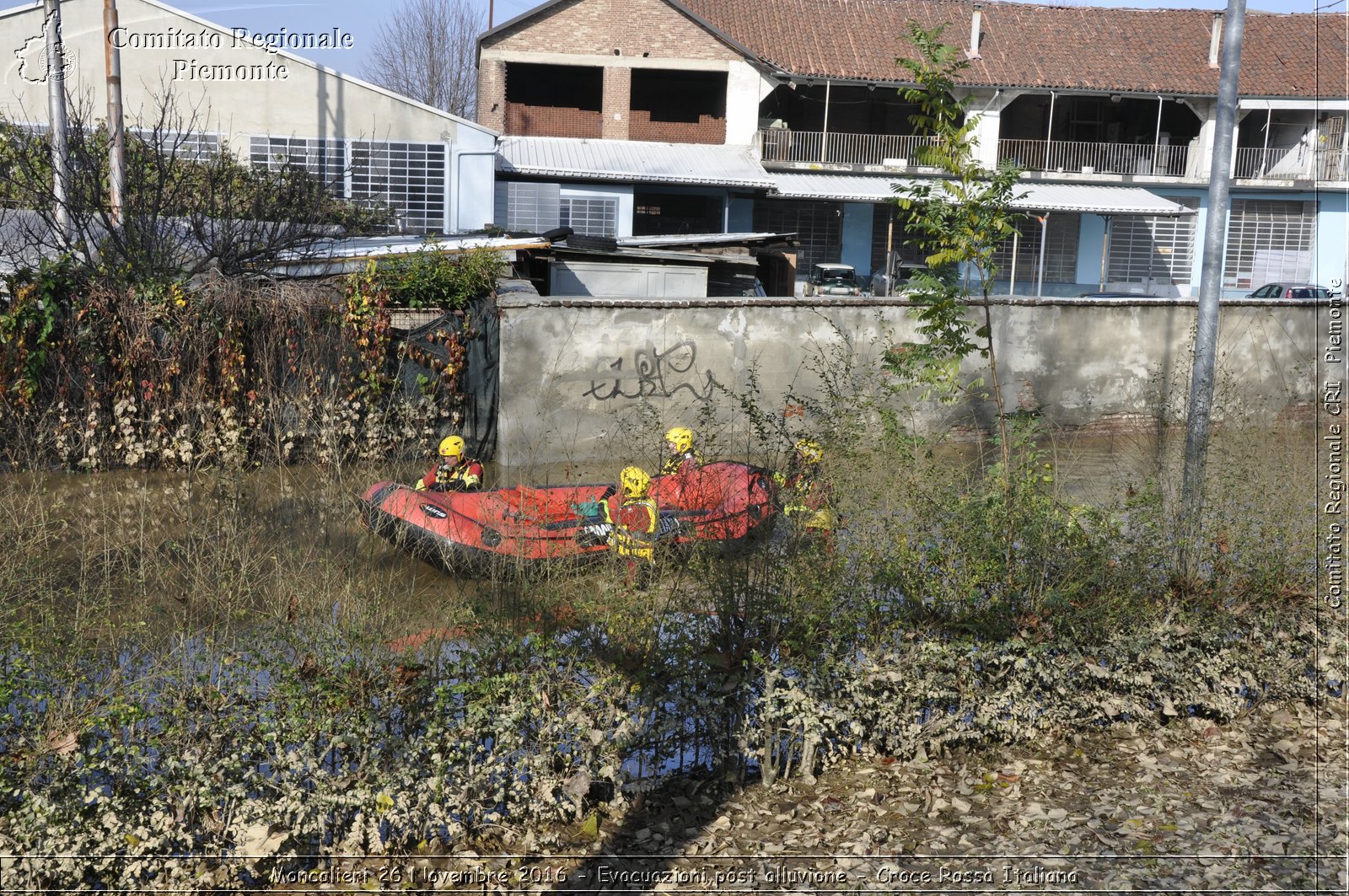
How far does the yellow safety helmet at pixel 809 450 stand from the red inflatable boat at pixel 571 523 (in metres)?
0.27

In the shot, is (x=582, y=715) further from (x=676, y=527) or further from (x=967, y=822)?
(x=967, y=822)

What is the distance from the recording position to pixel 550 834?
5.41m

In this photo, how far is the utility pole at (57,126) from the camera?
47.4 feet

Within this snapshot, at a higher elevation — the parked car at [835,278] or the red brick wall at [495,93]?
the red brick wall at [495,93]

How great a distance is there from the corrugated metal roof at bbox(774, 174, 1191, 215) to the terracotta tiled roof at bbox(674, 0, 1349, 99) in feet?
9.79

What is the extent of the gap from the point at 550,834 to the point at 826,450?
2.70 meters

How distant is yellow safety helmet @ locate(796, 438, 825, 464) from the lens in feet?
22.4

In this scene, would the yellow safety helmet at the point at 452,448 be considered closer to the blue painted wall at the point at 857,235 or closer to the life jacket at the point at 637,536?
the life jacket at the point at 637,536

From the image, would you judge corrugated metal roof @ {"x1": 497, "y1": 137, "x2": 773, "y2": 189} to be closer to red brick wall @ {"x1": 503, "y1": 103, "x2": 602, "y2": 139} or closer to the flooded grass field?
red brick wall @ {"x1": 503, "y1": 103, "x2": 602, "y2": 139}

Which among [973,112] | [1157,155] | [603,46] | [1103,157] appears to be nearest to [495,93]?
[603,46]

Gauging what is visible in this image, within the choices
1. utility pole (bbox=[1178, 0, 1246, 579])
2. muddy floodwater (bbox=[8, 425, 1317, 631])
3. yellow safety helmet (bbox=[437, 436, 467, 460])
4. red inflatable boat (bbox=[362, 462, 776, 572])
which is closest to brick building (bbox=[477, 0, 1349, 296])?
yellow safety helmet (bbox=[437, 436, 467, 460])

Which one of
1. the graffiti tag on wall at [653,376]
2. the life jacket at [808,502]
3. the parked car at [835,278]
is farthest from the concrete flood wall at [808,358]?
the parked car at [835,278]

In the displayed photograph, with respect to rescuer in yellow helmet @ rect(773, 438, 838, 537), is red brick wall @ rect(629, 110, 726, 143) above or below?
above

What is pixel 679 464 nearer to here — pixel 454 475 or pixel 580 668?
pixel 580 668
